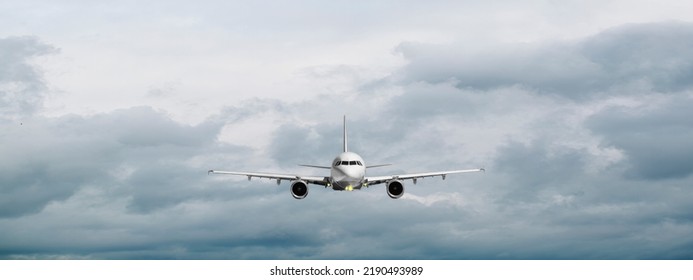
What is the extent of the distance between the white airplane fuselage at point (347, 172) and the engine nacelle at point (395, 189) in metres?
3.27

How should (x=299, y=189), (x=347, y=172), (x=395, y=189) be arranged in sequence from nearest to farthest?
(x=347, y=172) < (x=299, y=189) < (x=395, y=189)

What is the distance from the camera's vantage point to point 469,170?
118m

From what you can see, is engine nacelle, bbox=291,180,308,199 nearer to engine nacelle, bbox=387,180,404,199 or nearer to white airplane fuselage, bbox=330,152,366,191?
white airplane fuselage, bbox=330,152,366,191

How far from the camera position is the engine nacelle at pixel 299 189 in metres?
112

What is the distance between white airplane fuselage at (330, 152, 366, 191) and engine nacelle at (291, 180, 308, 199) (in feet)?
10.8

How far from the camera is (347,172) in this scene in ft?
363

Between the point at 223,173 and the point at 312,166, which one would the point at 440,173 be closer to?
the point at 312,166

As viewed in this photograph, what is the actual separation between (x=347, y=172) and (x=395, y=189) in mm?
6504

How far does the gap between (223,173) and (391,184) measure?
19993 mm

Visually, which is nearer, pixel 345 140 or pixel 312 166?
pixel 312 166

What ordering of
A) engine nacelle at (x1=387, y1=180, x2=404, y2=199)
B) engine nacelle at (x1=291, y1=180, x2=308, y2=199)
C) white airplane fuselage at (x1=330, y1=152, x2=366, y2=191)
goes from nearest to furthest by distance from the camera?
white airplane fuselage at (x1=330, y1=152, x2=366, y2=191) → engine nacelle at (x1=291, y1=180, x2=308, y2=199) → engine nacelle at (x1=387, y1=180, x2=404, y2=199)

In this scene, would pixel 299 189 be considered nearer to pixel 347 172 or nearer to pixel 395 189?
pixel 347 172

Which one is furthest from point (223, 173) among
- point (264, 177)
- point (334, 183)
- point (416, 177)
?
point (416, 177)

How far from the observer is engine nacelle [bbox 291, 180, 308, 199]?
112m
